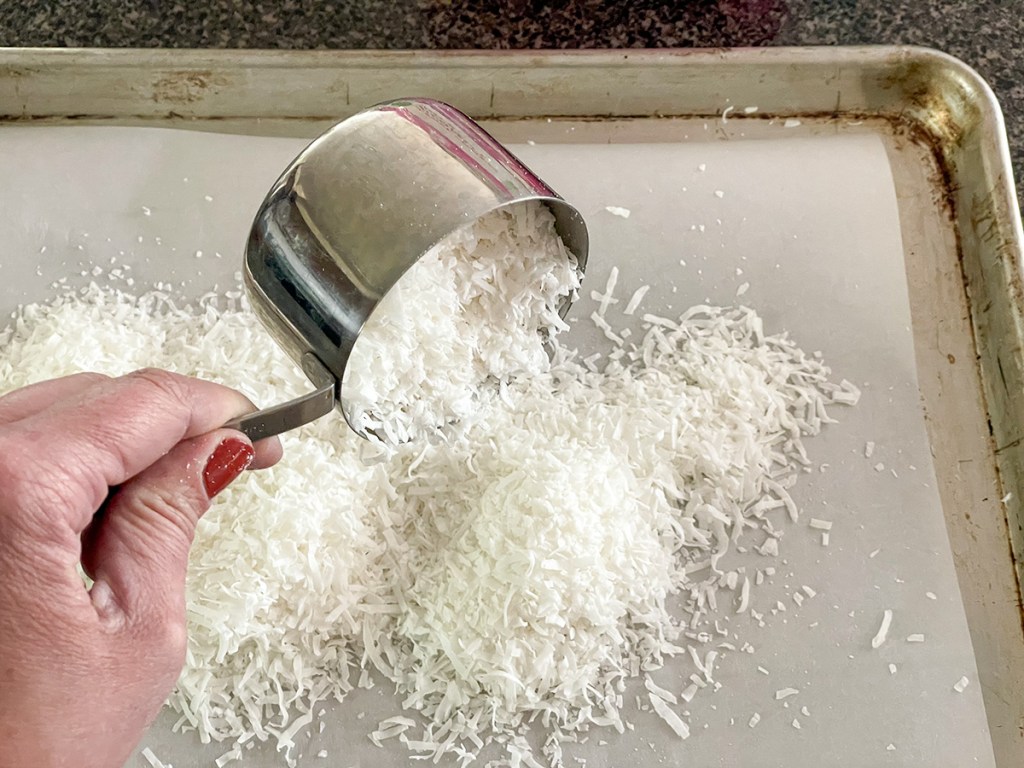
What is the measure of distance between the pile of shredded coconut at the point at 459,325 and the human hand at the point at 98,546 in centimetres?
16

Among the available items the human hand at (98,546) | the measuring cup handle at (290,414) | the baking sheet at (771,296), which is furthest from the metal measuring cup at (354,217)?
the baking sheet at (771,296)

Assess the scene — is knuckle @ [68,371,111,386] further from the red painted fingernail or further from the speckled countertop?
the speckled countertop

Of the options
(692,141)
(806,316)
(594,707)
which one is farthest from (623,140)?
(594,707)

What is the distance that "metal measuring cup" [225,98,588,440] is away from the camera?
0.79 meters

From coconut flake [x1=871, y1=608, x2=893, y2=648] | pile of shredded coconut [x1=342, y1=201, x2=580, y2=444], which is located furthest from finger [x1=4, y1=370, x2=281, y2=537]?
coconut flake [x1=871, y1=608, x2=893, y2=648]

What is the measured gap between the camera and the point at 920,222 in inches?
46.6

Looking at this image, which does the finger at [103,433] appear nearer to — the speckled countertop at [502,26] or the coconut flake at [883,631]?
the coconut flake at [883,631]

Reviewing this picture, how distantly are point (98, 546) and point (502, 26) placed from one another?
0.95 meters

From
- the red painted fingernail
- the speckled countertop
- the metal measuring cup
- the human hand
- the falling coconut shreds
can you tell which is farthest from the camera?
the speckled countertop

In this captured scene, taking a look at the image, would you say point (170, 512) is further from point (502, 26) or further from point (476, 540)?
point (502, 26)

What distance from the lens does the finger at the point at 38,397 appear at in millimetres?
675

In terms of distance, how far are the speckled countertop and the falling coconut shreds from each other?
469 mm

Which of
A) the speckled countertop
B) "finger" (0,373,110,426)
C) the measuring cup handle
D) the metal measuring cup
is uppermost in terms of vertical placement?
the speckled countertop

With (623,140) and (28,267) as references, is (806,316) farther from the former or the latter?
(28,267)
